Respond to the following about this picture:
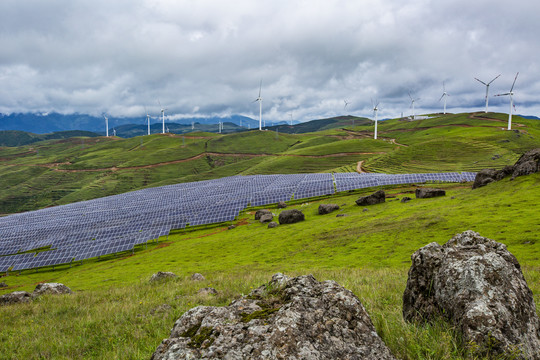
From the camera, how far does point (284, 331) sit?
532 cm

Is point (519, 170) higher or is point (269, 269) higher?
point (519, 170)

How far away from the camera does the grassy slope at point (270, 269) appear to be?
920 centimetres

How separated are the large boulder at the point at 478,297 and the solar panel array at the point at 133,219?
210 ft

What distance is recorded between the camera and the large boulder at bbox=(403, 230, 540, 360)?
5637 millimetres

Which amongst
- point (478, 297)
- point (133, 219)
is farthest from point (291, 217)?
point (478, 297)

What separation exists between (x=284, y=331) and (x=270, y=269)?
1093 inches

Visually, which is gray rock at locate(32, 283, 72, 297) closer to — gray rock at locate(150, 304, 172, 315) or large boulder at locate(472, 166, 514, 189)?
gray rock at locate(150, 304, 172, 315)

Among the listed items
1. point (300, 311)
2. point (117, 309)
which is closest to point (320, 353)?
point (300, 311)

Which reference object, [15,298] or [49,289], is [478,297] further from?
[49,289]

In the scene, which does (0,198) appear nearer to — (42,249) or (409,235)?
(42,249)

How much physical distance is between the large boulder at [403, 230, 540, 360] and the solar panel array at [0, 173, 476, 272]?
6391cm

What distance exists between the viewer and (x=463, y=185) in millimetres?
74312

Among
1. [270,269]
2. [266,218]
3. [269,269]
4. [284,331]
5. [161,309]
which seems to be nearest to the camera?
[284,331]

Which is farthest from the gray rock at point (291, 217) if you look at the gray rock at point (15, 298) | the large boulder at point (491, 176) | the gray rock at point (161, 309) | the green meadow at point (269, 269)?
the gray rock at point (161, 309)
